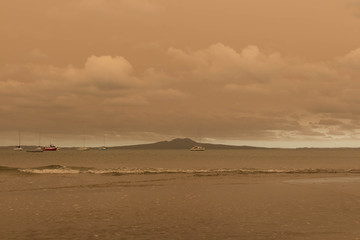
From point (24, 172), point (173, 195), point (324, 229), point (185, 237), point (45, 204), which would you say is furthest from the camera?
point (24, 172)

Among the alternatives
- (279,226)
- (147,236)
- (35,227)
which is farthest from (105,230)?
(279,226)

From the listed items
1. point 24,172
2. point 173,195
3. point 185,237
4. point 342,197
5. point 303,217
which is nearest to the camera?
point 185,237

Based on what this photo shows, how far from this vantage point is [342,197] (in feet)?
98.2

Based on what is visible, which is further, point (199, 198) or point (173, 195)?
point (173, 195)

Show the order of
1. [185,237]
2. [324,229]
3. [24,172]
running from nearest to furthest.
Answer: [185,237], [324,229], [24,172]

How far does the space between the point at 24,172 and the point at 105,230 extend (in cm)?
4373

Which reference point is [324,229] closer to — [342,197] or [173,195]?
[342,197]

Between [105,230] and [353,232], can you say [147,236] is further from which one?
[353,232]

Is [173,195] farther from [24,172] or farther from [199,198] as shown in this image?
[24,172]

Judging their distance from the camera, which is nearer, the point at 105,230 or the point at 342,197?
the point at 105,230

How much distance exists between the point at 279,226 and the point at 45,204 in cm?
1661

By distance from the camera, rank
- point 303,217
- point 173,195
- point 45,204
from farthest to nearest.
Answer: point 173,195
point 45,204
point 303,217

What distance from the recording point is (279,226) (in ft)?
63.1

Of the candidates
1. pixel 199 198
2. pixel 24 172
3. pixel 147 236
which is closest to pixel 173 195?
pixel 199 198
